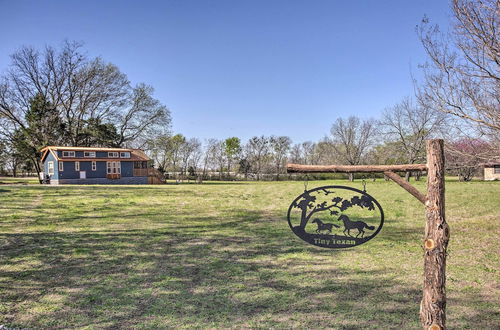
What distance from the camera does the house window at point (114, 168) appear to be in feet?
114

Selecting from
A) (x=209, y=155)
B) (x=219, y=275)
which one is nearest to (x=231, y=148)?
(x=209, y=155)

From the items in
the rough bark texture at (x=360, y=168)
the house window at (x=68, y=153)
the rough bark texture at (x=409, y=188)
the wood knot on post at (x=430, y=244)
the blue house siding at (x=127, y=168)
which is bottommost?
the wood knot on post at (x=430, y=244)

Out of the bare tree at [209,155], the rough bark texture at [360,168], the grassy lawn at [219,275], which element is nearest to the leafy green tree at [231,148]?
the bare tree at [209,155]

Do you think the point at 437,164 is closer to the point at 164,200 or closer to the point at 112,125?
the point at 164,200

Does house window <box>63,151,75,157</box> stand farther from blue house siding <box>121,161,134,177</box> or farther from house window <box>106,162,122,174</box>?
blue house siding <box>121,161,134,177</box>

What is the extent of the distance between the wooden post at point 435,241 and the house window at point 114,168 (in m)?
35.2

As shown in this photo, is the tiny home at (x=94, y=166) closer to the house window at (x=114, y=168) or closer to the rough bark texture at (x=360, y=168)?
the house window at (x=114, y=168)

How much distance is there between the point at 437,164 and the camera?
10.4 feet

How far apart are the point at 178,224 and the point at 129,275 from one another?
15.6 feet

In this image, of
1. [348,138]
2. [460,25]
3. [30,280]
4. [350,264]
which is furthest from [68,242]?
[348,138]

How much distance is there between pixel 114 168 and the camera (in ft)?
115

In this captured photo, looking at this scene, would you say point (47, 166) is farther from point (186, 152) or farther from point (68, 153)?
point (186, 152)

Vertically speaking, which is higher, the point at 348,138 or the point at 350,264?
the point at 348,138

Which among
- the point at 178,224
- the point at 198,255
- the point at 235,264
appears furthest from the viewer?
the point at 178,224
